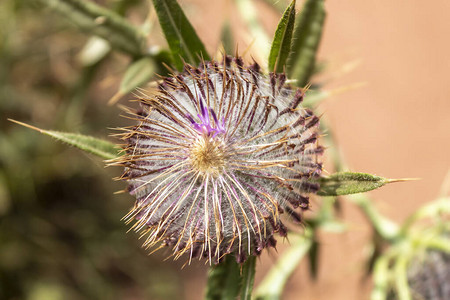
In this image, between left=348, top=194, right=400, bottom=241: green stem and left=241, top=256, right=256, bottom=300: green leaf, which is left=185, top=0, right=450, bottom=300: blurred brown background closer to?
left=348, top=194, right=400, bottom=241: green stem

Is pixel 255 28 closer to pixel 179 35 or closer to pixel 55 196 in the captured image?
pixel 179 35

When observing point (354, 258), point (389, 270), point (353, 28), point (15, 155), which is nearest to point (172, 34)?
point (389, 270)

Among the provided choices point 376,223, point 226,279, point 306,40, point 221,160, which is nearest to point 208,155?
point 221,160

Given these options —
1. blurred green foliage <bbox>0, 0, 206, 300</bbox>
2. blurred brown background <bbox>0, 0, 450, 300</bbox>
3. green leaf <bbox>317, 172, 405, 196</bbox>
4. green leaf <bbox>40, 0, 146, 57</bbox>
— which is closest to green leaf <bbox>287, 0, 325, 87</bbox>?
green leaf <bbox>317, 172, 405, 196</bbox>

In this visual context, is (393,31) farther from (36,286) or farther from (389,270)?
(36,286)

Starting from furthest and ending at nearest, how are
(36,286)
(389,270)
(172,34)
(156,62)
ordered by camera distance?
1. (36,286)
2. (389,270)
3. (156,62)
4. (172,34)

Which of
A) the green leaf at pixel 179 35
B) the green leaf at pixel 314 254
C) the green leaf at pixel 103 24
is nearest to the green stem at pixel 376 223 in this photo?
the green leaf at pixel 314 254
